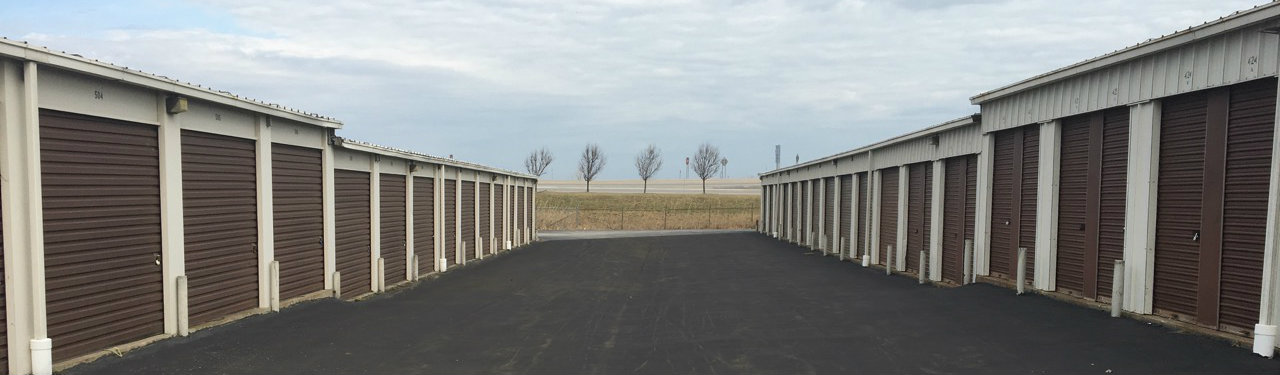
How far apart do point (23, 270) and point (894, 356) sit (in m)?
9.15

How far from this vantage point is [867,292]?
14.4 meters

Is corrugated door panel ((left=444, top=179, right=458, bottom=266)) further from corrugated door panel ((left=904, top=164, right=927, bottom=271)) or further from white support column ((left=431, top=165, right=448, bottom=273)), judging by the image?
corrugated door panel ((left=904, top=164, right=927, bottom=271))

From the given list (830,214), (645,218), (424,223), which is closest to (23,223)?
(424,223)

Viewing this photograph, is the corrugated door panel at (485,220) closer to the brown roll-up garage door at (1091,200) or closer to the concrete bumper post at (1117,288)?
the brown roll-up garage door at (1091,200)

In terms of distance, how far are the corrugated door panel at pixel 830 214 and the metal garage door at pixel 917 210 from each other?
6.71 m

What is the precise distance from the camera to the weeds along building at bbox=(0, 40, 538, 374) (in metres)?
6.99

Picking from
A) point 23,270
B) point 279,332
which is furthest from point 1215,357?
point 23,270

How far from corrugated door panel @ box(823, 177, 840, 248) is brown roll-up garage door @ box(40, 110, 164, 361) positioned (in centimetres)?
2162

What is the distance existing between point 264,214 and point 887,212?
16313 millimetres

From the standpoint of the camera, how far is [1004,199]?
45.7ft

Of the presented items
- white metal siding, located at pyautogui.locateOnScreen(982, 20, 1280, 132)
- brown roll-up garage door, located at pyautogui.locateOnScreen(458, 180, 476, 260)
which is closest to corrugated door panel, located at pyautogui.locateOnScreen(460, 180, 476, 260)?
brown roll-up garage door, located at pyautogui.locateOnScreen(458, 180, 476, 260)

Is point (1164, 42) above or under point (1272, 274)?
above

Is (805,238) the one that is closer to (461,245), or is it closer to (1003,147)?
(461,245)

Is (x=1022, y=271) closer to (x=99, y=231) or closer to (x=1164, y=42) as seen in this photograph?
(x=1164, y=42)
